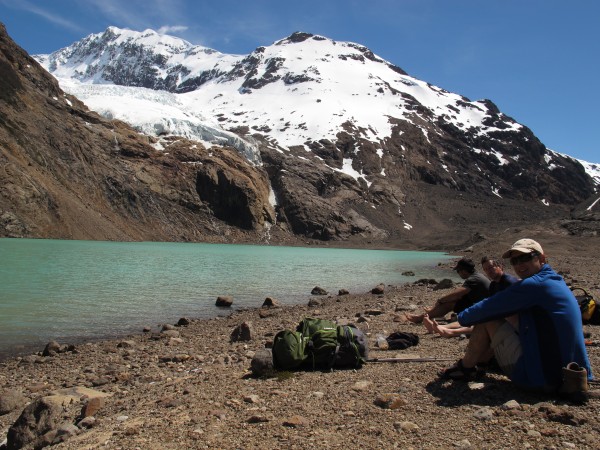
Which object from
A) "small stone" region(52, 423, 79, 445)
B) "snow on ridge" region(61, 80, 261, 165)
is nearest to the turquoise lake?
"small stone" region(52, 423, 79, 445)

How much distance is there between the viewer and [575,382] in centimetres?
514

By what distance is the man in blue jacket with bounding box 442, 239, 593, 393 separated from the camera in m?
5.13

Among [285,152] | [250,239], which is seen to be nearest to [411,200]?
[285,152]

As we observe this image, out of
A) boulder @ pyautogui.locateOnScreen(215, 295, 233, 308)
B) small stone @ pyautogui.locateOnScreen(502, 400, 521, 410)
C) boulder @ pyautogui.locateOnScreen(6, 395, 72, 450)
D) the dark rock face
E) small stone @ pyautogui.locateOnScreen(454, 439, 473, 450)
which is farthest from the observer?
the dark rock face

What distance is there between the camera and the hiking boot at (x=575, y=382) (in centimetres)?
513

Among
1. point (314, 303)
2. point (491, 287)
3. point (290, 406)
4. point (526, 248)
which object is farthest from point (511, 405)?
point (314, 303)

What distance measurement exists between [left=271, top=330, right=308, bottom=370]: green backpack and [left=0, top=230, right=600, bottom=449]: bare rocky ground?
0.24m

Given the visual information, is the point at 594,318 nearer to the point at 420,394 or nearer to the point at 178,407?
the point at 420,394

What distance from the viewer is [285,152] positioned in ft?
487

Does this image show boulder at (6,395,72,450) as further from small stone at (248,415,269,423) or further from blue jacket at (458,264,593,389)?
blue jacket at (458,264,593,389)

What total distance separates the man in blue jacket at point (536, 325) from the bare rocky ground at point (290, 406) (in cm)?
31

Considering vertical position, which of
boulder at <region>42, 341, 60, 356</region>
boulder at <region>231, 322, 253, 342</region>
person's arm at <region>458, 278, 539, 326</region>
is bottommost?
boulder at <region>231, 322, 253, 342</region>

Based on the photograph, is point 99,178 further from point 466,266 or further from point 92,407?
point 466,266

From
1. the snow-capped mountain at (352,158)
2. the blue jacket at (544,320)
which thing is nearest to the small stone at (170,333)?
the blue jacket at (544,320)
